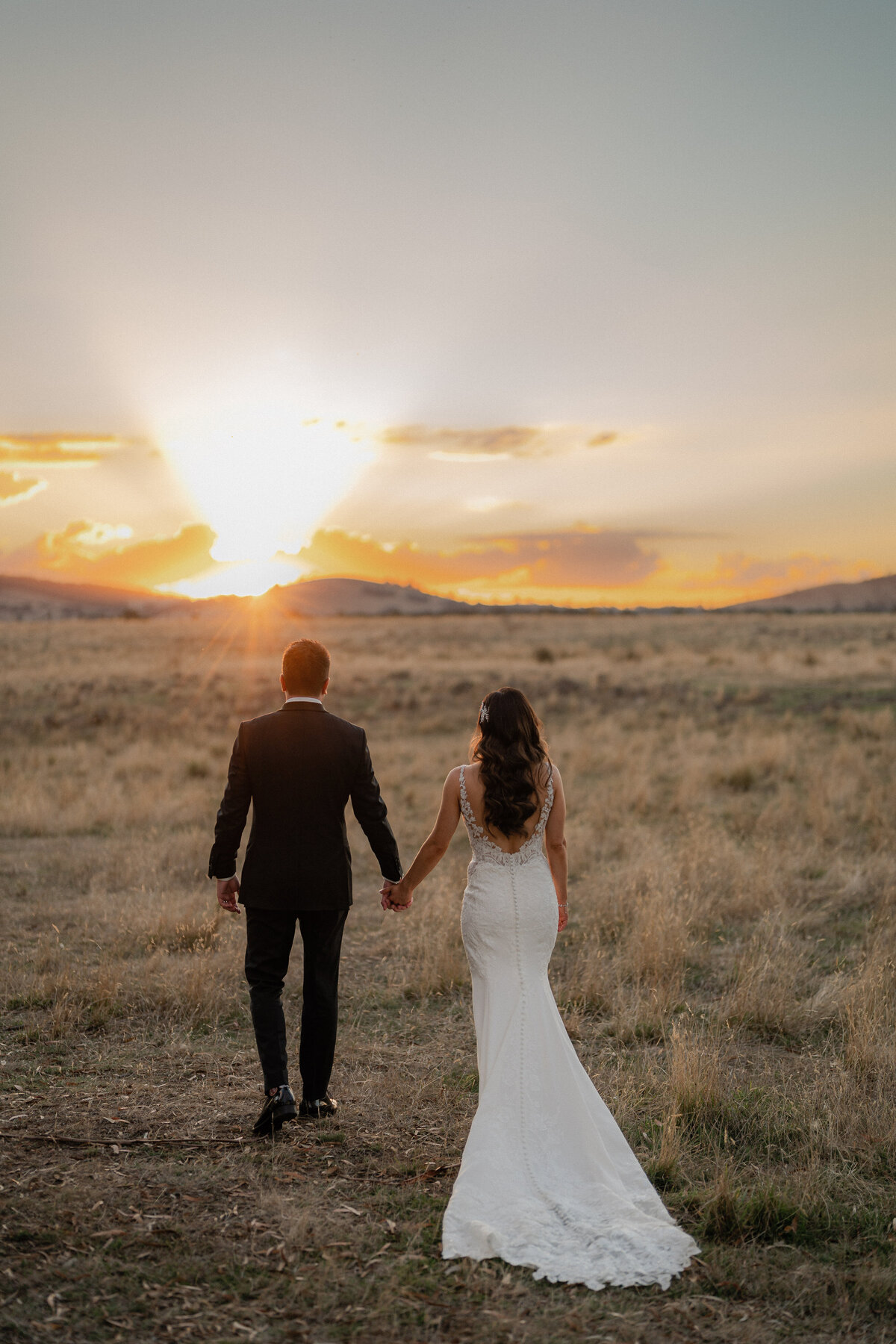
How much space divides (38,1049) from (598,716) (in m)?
18.1

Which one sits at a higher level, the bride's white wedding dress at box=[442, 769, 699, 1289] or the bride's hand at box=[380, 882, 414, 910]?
the bride's hand at box=[380, 882, 414, 910]

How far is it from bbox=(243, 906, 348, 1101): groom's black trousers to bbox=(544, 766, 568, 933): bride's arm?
1.02 m

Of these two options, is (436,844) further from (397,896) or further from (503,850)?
(397,896)

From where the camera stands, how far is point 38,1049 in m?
5.92

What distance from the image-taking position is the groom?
472 cm

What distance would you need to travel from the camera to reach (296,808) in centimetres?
475

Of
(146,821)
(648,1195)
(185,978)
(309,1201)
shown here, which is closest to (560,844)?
(648,1195)

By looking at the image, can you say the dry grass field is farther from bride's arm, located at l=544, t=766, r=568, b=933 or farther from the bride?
bride's arm, located at l=544, t=766, r=568, b=933

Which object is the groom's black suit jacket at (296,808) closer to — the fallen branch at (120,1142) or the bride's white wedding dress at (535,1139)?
the bride's white wedding dress at (535,1139)

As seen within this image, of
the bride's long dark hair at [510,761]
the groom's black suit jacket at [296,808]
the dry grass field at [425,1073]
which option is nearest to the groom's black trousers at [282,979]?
the groom's black suit jacket at [296,808]

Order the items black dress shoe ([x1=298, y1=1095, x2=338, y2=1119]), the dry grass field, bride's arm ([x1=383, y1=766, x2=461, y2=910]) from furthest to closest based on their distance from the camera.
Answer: black dress shoe ([x1=298, y1=1095, x2=338, y2=1119]), bride's arm ([x1=383, y1=766, x2=461, y2=910]), the dry grass field

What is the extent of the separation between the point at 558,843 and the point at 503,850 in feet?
0.91

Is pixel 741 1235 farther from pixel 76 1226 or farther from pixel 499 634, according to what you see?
pixel 499 634

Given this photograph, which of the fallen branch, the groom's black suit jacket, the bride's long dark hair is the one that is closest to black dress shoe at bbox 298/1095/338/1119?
the fallen branch
